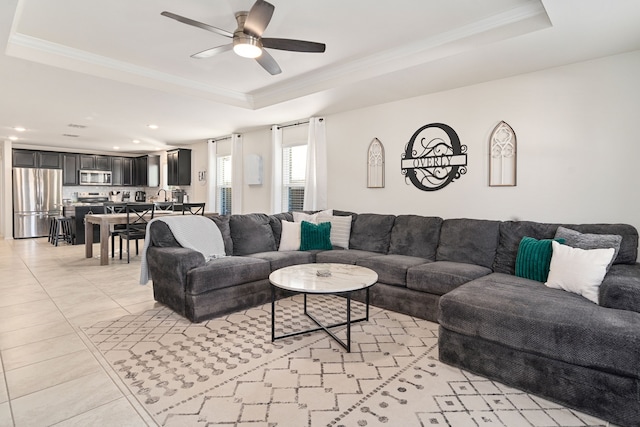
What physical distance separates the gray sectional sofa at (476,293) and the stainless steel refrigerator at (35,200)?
7.24 meters

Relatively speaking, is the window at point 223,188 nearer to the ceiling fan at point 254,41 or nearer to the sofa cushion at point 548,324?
the ceiling fan at point 254,41

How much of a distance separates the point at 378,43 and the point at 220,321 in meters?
2.98

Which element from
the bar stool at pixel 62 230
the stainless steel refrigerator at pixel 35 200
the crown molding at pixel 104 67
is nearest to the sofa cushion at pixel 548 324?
the crown molding at pixel 104 67

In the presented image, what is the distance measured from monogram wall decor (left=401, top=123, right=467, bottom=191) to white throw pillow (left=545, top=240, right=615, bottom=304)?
5.22 ft

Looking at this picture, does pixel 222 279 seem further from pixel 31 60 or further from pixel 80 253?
pixel 80 253

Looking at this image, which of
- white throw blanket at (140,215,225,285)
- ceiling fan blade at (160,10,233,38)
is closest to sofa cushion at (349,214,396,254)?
white throw blanket at (140,215,225,285)

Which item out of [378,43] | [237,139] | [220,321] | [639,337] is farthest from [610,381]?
[237,139]

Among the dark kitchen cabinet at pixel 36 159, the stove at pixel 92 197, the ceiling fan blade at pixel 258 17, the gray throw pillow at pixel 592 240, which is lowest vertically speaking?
the gray throw pillow at pixel 592 240

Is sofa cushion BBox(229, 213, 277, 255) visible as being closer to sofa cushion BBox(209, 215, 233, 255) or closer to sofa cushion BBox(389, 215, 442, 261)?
sofa cushion BBox(209, 215, 233, 255)

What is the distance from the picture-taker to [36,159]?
349 inches

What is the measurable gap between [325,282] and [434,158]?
238cm

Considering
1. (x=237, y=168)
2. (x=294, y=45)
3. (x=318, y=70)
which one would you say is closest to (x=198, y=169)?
(x=237, y=168)

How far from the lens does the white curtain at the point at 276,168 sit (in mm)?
6086

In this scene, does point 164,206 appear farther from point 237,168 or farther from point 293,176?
point 293,176
